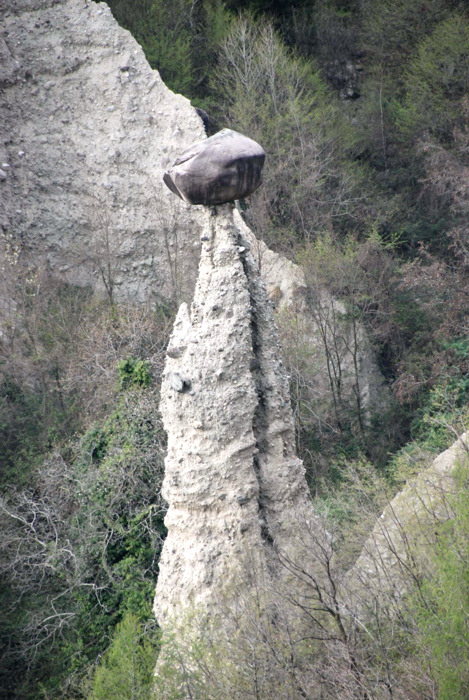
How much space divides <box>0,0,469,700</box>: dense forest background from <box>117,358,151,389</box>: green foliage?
41 millimetres

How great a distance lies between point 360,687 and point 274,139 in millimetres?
17523

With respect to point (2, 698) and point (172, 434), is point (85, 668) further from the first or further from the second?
point (172, 434)

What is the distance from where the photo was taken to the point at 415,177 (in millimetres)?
23688

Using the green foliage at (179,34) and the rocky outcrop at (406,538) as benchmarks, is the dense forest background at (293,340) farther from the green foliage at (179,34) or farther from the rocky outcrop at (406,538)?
the rocky outcrop at (406,538)

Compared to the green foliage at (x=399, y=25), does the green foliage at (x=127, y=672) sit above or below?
below

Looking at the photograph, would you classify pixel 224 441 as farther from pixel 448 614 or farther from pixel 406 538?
pixel 448 614

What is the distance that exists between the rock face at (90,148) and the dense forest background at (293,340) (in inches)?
65.8

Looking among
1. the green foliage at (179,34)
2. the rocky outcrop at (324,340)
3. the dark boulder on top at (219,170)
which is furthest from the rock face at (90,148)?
the dark boulder on top at (219,170)

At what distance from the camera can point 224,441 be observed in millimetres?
8312

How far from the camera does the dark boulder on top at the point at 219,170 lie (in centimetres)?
789

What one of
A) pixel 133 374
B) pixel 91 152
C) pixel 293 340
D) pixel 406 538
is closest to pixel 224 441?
pixel 406 538

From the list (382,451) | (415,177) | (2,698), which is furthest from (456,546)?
(415,177)

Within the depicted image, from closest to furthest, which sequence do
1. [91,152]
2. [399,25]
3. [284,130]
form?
[91,152] → [284,130] → [399,25]

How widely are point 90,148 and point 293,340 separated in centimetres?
832
